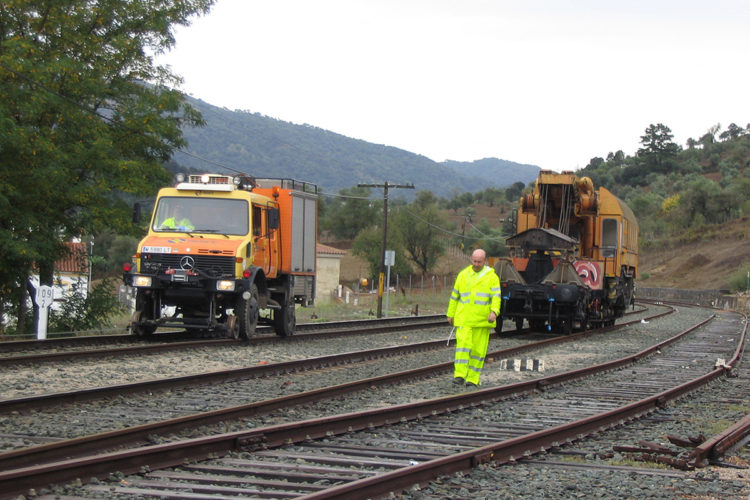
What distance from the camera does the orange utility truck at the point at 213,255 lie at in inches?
623

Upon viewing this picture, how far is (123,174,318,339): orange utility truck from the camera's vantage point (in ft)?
51.9

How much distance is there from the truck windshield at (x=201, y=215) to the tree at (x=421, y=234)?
74.7m

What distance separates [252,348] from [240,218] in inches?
98.5

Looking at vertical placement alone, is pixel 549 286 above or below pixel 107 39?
below

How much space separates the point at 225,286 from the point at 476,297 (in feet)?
19.8

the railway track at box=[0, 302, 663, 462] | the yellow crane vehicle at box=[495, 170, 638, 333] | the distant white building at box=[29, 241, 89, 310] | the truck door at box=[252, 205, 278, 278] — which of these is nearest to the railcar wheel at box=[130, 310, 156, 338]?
the truck door at box=[252, 205, 278, 278]

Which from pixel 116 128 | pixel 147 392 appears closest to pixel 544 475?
pixel 147 392

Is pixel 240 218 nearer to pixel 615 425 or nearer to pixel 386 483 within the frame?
pixel 615 425

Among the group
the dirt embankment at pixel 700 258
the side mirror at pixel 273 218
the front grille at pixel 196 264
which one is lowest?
the front grille at pixel 196 264

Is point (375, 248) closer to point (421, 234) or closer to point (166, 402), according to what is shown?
point (421, 234)

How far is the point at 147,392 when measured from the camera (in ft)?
31.9

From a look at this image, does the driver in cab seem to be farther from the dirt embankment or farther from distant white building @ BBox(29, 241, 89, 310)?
the dirt embankment

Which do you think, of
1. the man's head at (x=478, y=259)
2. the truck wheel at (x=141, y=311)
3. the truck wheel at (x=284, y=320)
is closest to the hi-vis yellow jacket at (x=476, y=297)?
the man's head at (x=478, y=259)

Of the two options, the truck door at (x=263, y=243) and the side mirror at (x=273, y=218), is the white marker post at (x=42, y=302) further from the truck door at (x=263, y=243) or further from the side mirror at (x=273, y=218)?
the side mirror at (x=273, y=218)
